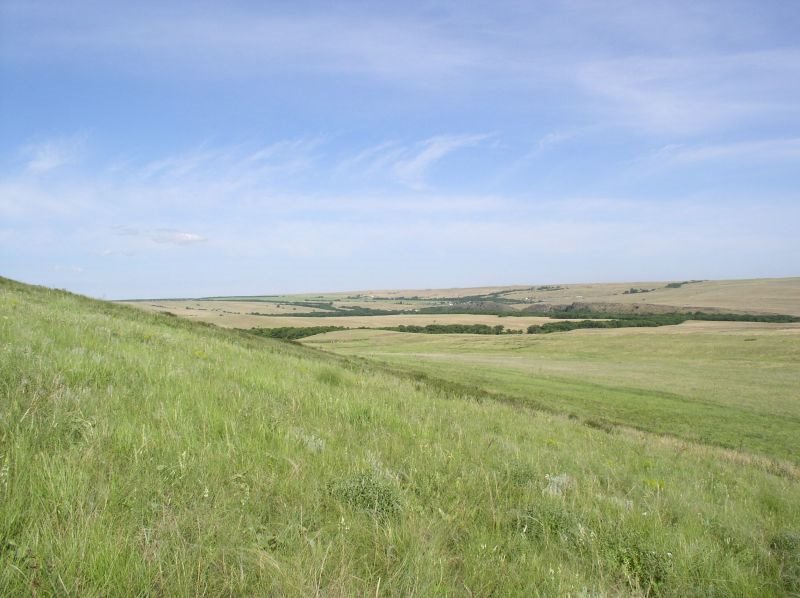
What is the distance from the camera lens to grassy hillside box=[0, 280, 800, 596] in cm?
258

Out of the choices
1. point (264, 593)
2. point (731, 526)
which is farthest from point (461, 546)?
point (731, 526)

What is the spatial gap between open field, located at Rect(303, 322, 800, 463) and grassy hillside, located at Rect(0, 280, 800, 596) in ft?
56.3

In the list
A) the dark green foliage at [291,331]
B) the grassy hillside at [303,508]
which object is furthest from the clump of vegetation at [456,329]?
the grassy hillside at [303,508]

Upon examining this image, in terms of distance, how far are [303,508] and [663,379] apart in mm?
40855

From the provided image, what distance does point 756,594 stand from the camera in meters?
3.59

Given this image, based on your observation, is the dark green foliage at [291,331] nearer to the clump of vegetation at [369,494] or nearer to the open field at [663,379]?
the open field at [663,379]

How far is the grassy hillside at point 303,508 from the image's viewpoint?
2.58 metres

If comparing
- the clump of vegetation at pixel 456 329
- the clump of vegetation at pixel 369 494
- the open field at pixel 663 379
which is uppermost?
the clump of vegetation at pixel 369 494

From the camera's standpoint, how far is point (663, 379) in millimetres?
37438

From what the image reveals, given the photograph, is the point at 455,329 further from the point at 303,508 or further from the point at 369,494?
the point at 303,508

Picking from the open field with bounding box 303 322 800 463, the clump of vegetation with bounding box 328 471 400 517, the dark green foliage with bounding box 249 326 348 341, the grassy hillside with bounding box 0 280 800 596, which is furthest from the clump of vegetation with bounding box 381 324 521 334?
the clump of vegetation with bounding box 328 471 400 517

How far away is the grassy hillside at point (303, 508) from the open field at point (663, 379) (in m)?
17.2

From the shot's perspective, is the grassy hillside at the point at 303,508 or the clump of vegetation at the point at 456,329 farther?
the clump of vegetation at the point at 456,329

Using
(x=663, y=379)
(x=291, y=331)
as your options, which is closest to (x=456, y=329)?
(x=291, y=331)
